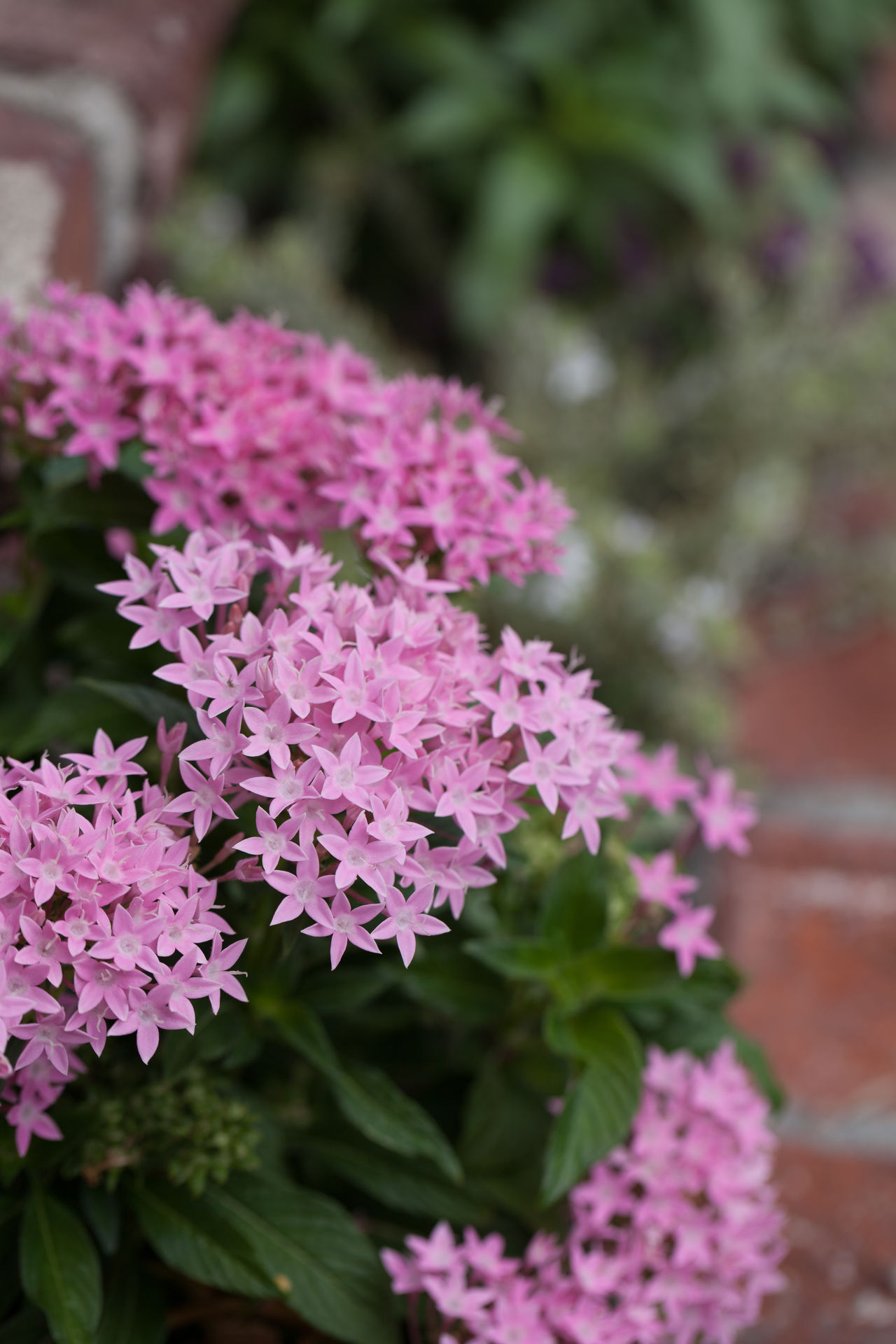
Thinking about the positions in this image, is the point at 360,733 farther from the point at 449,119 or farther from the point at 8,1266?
the point at 449,119

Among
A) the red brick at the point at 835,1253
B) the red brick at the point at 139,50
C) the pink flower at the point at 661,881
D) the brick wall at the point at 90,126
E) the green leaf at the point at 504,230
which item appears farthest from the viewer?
the green leaf at the point at 504,230

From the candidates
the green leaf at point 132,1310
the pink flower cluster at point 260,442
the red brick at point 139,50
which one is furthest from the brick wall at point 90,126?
the green leaf at point 132,1310

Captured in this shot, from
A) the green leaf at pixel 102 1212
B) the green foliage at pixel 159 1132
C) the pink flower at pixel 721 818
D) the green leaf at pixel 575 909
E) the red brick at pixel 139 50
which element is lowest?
the green leaf at pixel 102 1212

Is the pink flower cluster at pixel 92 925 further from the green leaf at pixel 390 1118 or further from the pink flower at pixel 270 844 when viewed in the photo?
the green leaf at pixel 390 1118

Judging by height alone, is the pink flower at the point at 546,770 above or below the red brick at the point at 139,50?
below

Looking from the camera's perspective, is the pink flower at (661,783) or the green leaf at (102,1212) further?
the pink flower at (661,783)

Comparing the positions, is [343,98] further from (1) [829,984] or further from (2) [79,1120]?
(2) [79,1120]
